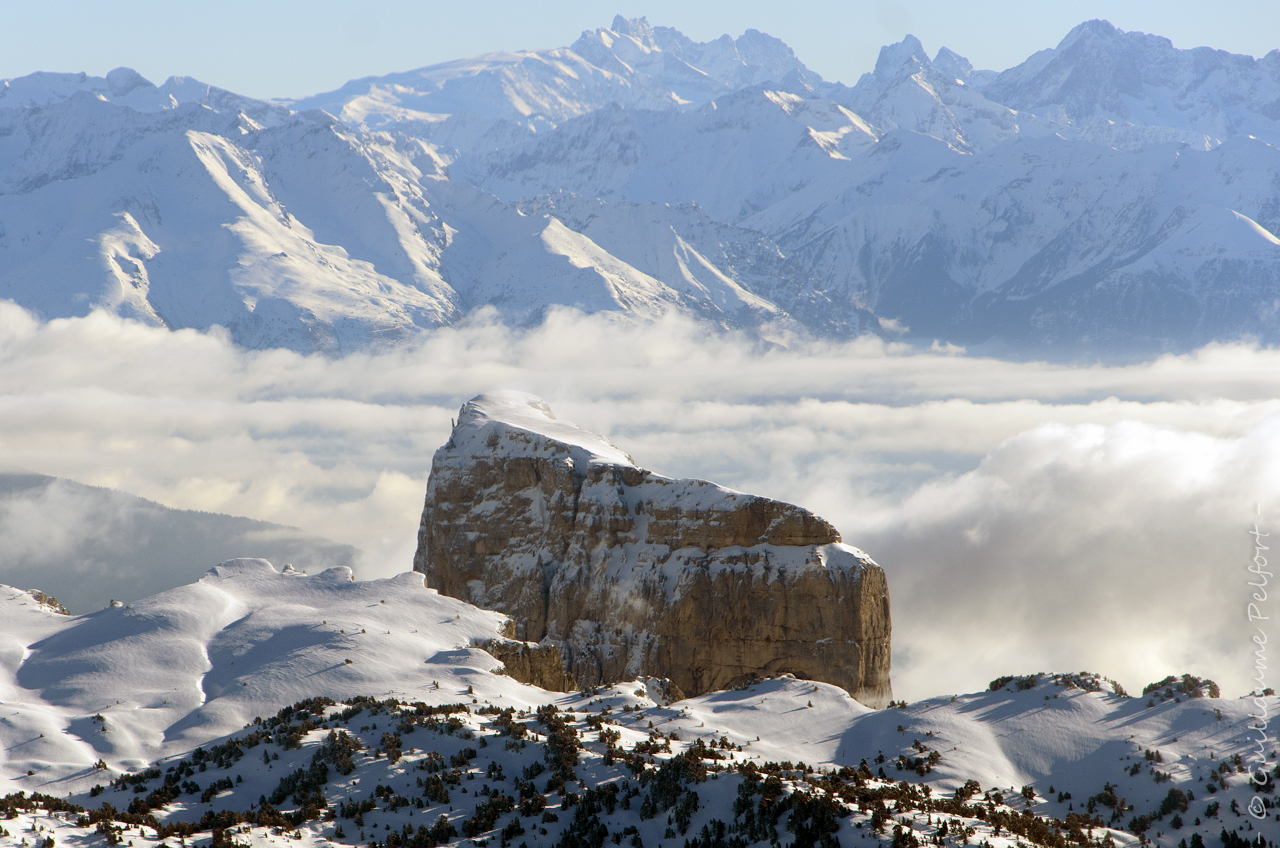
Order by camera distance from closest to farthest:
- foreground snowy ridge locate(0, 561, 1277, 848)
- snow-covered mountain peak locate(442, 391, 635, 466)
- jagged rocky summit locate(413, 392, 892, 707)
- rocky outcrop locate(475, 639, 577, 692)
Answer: foreground snowy ridge locate(0, 561, 1277, 848) → rocky outcrop locate(475, 639, 577, 692) → jagged rocky summit locate(413, 392, 892, 707) → snow-covered mountain peak locate(442, 391, 635, 466)

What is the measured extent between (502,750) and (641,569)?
191 ft

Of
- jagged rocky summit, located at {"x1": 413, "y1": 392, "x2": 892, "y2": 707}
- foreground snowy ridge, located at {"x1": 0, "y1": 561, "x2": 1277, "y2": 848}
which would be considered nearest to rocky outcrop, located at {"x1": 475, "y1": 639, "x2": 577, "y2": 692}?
jagged rocky summit, located at {"x1": 413, "y1": 392, "x2": 892, "y2": 707}

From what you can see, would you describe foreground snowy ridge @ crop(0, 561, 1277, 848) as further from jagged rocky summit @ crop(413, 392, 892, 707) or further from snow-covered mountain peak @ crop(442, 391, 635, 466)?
snow-covered mountain peak @ crop(442, 391, 635, 466)

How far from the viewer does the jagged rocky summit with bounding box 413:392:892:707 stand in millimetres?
133750

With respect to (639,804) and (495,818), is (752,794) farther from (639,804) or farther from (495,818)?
(495,818)

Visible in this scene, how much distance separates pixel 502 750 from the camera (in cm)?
8481

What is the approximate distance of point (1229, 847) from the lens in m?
75.1

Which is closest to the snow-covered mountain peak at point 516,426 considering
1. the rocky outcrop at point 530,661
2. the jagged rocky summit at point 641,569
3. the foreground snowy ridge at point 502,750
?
the jagged rocky summit at point 641,569

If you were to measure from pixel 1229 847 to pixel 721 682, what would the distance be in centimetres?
6557

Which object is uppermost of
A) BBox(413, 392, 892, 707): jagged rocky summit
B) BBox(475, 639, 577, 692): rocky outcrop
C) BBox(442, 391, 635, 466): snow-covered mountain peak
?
BBox(442, 391, 635, 466): snow-covered mountain peak

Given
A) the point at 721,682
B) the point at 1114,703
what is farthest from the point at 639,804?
the point at 721,682

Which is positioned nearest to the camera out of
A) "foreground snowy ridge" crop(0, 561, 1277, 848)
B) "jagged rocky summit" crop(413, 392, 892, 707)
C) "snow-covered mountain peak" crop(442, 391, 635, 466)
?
"foreground snowy ridge" crop(0, 561, 1277, 848)

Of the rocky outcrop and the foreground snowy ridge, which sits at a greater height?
the rocky outcrop

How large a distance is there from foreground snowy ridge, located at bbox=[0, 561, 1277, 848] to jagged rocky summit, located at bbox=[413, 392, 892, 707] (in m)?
16.1
